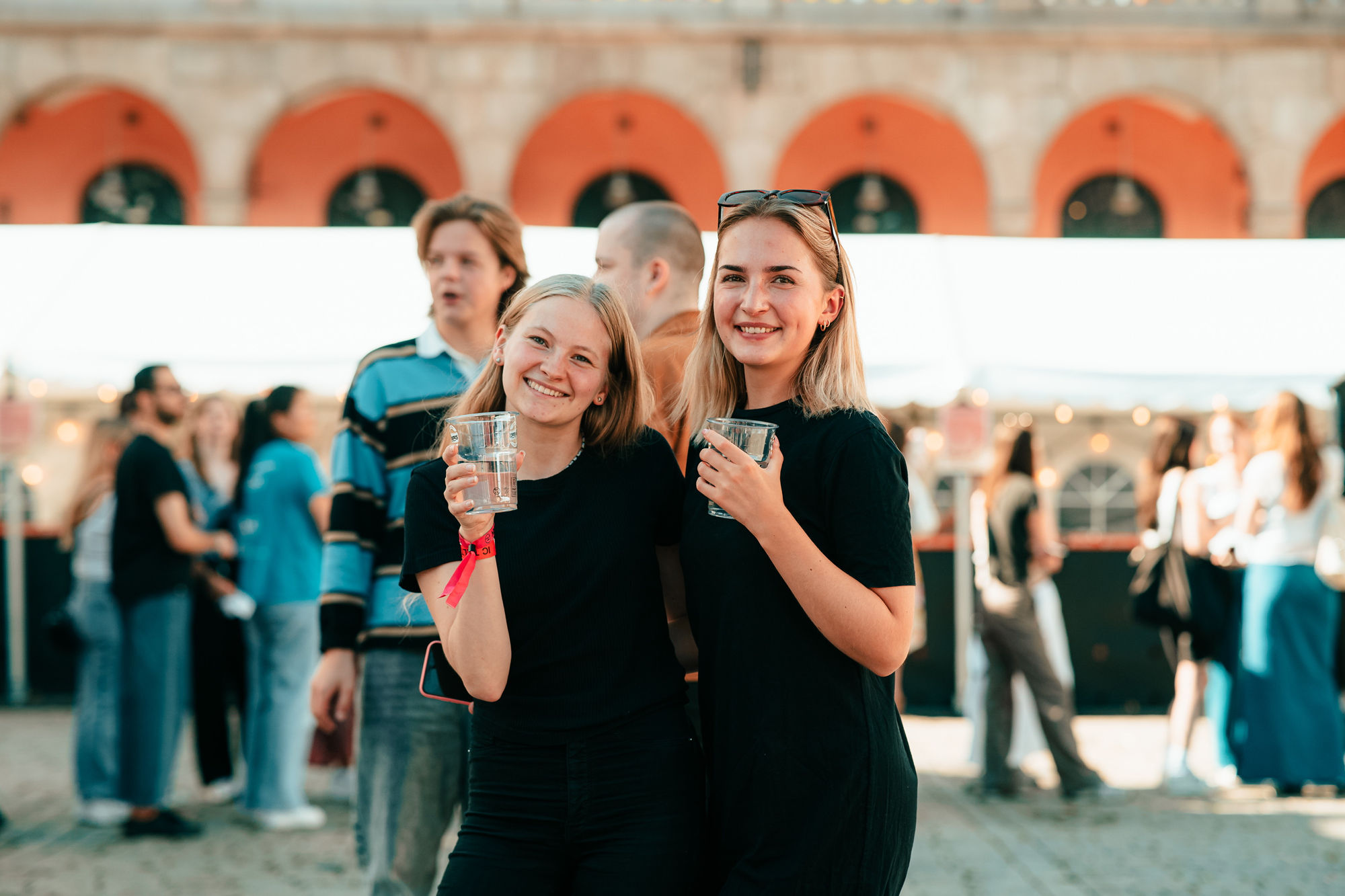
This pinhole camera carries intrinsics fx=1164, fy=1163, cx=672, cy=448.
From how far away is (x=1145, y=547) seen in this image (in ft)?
24.7

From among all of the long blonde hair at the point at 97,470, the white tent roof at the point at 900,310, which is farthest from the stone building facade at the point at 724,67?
the long blonde hair at the point at 97,470

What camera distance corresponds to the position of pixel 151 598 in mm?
6062

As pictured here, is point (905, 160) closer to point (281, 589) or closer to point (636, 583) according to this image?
point (281, 589)

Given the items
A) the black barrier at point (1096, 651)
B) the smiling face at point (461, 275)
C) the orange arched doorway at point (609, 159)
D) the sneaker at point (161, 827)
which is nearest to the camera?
the smiling face at point (461, 275)

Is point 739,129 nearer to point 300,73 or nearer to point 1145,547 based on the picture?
point 300,73

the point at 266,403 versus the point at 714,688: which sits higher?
the point at 266,403

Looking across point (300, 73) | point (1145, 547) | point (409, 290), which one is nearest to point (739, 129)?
point (300, 73)

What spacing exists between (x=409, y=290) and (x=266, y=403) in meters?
3.14

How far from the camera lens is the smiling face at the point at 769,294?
2.09 m

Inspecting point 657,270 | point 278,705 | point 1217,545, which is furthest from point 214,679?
point 1217,545

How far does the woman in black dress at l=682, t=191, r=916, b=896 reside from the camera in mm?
1917

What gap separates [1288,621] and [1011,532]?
64.0 inches

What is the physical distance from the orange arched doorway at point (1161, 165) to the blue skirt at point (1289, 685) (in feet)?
35.6

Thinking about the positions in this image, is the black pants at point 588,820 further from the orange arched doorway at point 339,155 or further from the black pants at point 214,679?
the orange arched doorway at point 339,155
